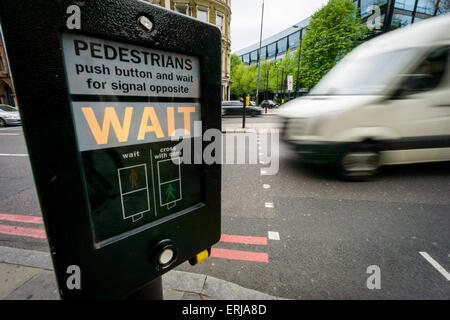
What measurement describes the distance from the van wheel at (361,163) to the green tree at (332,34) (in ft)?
66.7

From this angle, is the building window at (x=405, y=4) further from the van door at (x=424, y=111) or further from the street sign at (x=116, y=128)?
the street sign at (x=116, y=128)

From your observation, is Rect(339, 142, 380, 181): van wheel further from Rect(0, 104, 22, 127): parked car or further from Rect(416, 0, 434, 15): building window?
Rect(416, 0, 434, 15): building window

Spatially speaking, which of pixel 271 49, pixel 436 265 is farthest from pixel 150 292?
pixel 271 49

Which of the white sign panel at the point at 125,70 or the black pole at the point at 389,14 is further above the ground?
the black pole at the point at 389,14

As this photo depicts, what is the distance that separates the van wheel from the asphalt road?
173 millimetres

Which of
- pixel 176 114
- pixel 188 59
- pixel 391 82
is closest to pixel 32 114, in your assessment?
pixel 176 114

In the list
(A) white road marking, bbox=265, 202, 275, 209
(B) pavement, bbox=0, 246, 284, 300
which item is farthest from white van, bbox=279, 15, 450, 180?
(B) pavement, bbox=0, 246, 284, 300

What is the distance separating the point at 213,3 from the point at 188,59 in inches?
1202

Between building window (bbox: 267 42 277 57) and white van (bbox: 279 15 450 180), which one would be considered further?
building window (bbox: 267 42 277 57)

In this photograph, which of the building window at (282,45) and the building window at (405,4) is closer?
the building window at (405,4)

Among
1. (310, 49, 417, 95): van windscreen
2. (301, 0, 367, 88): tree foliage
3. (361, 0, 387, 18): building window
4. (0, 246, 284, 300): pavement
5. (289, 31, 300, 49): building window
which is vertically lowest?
(0, 246, 284, 300): pavement

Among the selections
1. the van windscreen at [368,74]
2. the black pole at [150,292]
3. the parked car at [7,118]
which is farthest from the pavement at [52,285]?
the parked car at [7,118]

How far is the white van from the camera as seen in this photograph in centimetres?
359

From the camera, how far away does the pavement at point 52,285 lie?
1.65m
